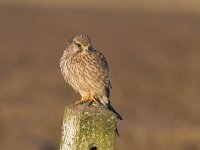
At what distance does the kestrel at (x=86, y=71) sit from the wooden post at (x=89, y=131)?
2.68m

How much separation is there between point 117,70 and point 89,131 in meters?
14.0

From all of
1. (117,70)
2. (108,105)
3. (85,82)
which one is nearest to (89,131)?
(108,105)

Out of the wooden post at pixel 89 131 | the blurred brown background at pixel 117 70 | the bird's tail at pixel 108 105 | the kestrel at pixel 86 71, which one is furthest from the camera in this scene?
the blurred brown background at pixel 117 70

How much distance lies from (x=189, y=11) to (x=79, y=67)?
23.8m

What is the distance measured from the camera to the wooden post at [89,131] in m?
5.45

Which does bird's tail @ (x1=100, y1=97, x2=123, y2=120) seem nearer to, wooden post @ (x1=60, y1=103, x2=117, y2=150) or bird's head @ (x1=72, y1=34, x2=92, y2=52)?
bird's head @ (x1=72, y1=34, x2=92, y2=52)

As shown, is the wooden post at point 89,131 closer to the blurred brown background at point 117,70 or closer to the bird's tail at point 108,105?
the bird's tail at point 108,105

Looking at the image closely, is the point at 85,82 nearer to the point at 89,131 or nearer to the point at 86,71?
the point at 86,71

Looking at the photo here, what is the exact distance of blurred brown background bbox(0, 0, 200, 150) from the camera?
13.6 metres

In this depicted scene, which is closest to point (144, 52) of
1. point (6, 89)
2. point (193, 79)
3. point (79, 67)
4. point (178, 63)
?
point (178, 63)

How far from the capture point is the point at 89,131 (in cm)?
546

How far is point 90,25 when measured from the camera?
25938 millimetres

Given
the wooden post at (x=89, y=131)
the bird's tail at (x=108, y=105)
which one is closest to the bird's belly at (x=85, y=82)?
the bird's tail at (x=108, y=105)

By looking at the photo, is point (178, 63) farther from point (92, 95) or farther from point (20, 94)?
point (92, 95)
